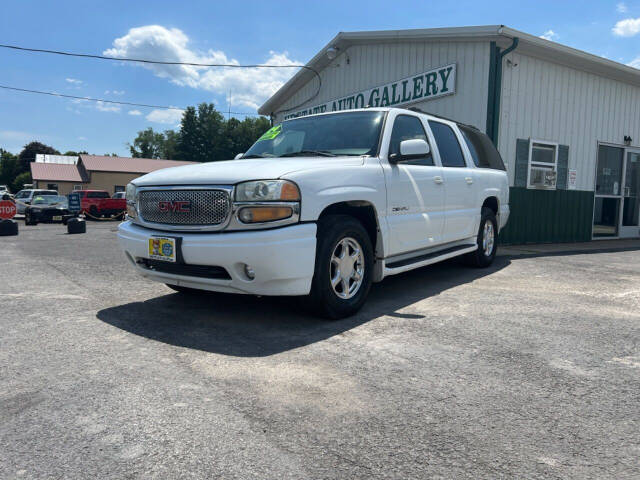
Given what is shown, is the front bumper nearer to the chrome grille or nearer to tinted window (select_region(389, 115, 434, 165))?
the chrome grille

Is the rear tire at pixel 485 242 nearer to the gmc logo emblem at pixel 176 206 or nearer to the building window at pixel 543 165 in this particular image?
the building window at pixel 543 165

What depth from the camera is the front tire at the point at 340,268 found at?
3576 mm

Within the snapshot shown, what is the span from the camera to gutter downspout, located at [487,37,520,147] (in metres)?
9.08

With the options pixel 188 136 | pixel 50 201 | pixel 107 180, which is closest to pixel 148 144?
pixel 188 136

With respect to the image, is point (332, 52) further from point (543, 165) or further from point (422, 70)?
point (543, 165)

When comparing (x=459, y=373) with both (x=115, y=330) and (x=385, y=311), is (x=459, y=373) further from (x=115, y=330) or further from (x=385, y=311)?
(x=115, y=330)

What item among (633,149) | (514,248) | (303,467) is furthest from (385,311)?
(633,149)

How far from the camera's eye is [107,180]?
4519 centimetres

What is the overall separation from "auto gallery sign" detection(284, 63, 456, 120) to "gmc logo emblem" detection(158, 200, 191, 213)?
7.75m

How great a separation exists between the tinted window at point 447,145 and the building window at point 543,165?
4889 millimetres

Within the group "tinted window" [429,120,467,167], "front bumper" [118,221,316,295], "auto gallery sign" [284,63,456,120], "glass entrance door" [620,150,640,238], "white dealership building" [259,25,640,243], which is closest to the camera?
"front bumper" [118,221,316,295]

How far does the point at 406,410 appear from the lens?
2.27 meters

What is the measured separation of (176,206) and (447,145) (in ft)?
11.0

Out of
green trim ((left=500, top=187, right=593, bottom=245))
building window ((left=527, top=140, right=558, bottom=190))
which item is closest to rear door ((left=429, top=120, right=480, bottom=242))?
green trim ((left=500, top=187, right=593, bottom=245))
